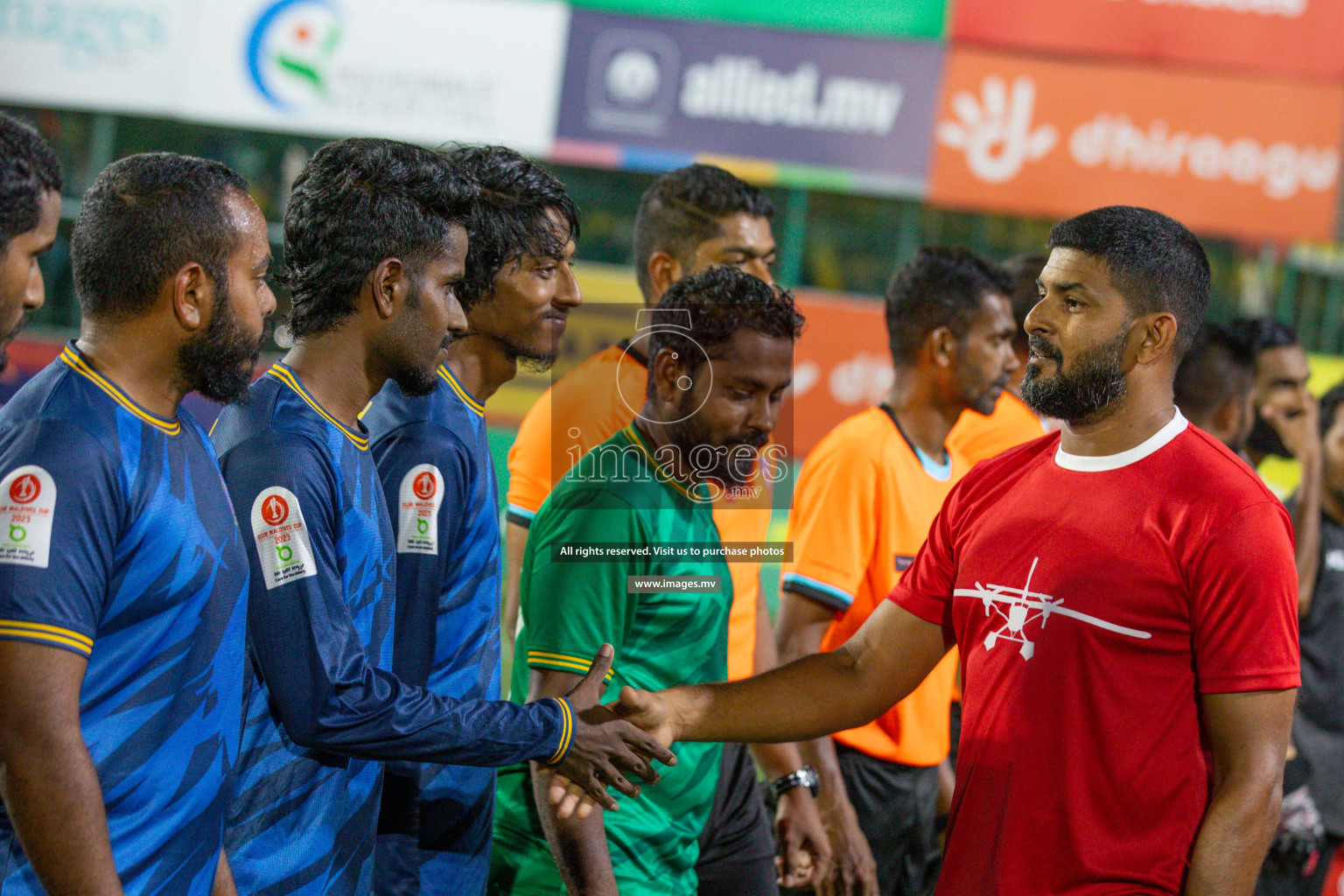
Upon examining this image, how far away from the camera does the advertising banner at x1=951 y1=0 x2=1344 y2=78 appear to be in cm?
1228

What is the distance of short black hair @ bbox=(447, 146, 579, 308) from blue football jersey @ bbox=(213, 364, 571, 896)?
2.41ft

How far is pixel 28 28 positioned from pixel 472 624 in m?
11.7

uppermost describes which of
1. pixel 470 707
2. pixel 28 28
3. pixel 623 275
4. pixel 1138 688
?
pixel 28 28

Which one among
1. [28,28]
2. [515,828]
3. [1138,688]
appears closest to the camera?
[1138,688]

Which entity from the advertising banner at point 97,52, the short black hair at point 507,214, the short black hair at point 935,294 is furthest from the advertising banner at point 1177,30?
the short black hair at point 507,214

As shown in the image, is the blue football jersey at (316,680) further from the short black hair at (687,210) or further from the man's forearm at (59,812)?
the short black hair at (687,210)

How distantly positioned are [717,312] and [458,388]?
0.62 meters

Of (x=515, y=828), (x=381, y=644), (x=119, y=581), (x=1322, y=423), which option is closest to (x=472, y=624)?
(x=381, y=644)

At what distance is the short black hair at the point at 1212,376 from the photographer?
4.79 metres

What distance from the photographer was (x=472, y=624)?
2531mm

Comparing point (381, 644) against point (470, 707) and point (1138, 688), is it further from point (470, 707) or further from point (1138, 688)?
point (1138, 688)

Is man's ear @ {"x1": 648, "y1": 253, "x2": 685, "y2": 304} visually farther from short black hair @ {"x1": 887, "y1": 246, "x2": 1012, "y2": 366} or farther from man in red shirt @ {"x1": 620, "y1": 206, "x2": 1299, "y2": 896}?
man in red shirt @ {"x1": 620, "y1": 206, "x2": 1299, "y2": 896}

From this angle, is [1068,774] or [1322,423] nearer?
[1068,774]

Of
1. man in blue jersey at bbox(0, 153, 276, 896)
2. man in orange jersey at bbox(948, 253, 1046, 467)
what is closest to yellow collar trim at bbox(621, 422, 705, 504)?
man in blue jersey at bbox(0, 153, 276, 896)
